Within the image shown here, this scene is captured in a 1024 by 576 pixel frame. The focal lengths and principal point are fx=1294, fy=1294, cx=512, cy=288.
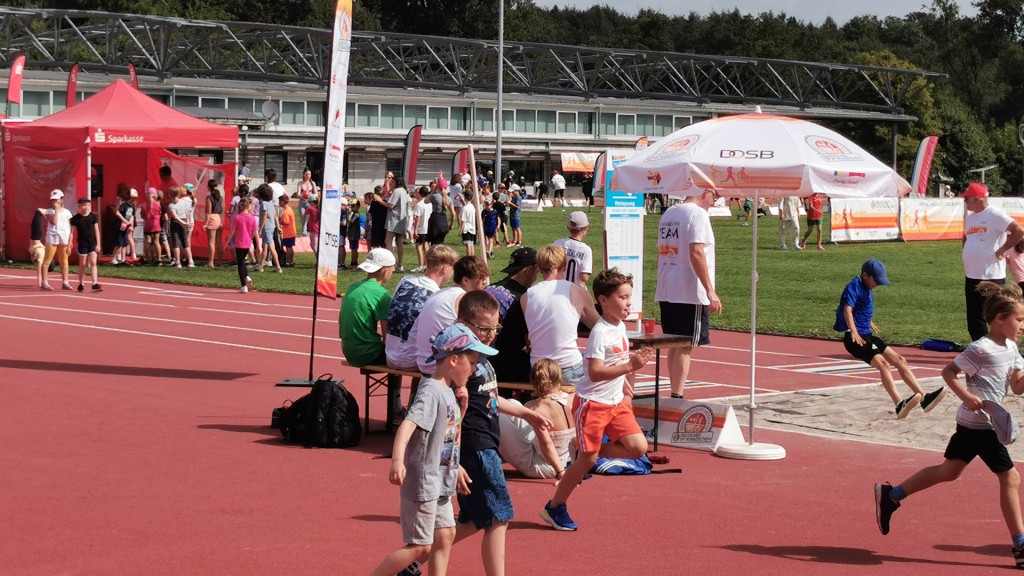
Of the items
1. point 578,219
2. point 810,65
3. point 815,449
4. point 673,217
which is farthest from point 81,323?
point 810,65

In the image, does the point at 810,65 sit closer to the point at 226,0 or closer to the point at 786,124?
the point at 226,0

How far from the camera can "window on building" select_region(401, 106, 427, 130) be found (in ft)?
246

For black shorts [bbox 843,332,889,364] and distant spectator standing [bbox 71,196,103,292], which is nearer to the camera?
black shorts [bbox 843,332,889,364]

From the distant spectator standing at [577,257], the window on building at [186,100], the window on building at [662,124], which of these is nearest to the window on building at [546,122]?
the window on building at [662,124]

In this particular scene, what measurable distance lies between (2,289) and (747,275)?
15014 millimetres

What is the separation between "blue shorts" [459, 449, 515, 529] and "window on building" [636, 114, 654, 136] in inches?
3153

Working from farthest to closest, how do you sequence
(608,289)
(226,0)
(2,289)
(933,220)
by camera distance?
(226,0) → (933,220) → (2,289) → (608,289)

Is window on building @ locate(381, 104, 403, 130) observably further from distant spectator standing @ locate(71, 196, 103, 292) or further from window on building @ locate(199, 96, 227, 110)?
distant spectator standing @ locate(71, 196, 103, 292)

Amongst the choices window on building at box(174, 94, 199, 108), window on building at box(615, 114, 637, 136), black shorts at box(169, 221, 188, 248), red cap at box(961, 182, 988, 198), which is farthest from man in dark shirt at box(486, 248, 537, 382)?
window on building at box(615, 114, 637, 136)

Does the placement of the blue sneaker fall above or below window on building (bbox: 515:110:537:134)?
below

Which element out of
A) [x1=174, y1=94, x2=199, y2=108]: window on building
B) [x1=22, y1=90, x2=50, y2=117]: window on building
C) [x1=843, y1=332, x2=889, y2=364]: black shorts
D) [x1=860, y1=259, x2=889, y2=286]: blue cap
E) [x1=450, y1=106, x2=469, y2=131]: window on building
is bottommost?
[x1=843, y1=332, x2=889, y2=364]: black shorts

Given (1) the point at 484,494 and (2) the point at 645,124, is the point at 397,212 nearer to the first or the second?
(1) the point at 484,494

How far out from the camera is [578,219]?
12969mm

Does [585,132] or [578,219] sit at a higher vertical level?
[585,132]
